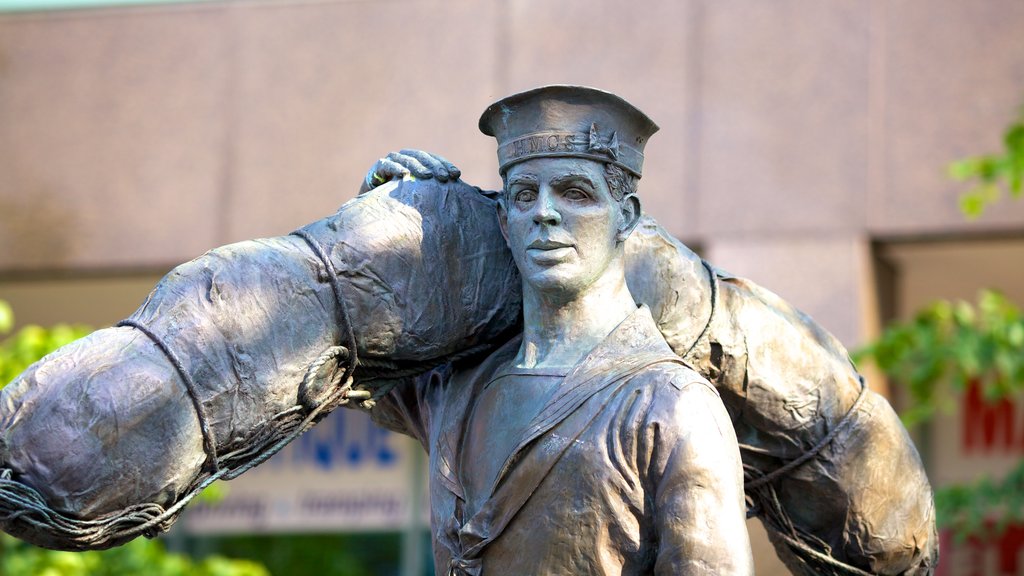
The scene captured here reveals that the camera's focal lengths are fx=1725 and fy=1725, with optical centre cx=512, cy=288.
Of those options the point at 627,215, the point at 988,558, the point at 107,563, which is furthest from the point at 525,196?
the point at 988,558

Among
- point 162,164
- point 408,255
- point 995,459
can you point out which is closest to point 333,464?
point 162,164

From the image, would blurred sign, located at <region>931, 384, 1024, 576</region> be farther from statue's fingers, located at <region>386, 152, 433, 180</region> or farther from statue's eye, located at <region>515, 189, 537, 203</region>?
statue's eye, located at <region>515, 189, 537, 203</region>

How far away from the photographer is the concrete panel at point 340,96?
1199 cm

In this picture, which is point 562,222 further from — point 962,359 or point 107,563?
point 107,563

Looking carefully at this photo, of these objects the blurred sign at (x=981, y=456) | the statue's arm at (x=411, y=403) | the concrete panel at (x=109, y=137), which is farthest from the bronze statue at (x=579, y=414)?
the blurred sign at (x=981, y=456)

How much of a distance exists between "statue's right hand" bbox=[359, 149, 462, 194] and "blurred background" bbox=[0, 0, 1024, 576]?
264 inches

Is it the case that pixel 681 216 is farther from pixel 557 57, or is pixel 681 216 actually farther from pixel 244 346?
pixel 244 346

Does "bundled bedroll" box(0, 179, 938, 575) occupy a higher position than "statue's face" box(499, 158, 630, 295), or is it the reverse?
"statue's face" box(499, 158, 630, 295)

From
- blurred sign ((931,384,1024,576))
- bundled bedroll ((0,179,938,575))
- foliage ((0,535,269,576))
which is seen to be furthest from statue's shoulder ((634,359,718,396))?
blurred sign ((931,384,1024,576))

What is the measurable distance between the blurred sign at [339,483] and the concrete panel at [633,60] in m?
3.37

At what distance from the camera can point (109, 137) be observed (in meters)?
12.7

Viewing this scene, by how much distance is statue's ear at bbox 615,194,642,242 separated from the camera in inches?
152

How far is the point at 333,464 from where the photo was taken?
13836mm

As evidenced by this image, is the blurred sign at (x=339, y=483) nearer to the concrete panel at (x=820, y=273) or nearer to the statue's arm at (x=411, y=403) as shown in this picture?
the concrete panel at (x=820, y=273)
